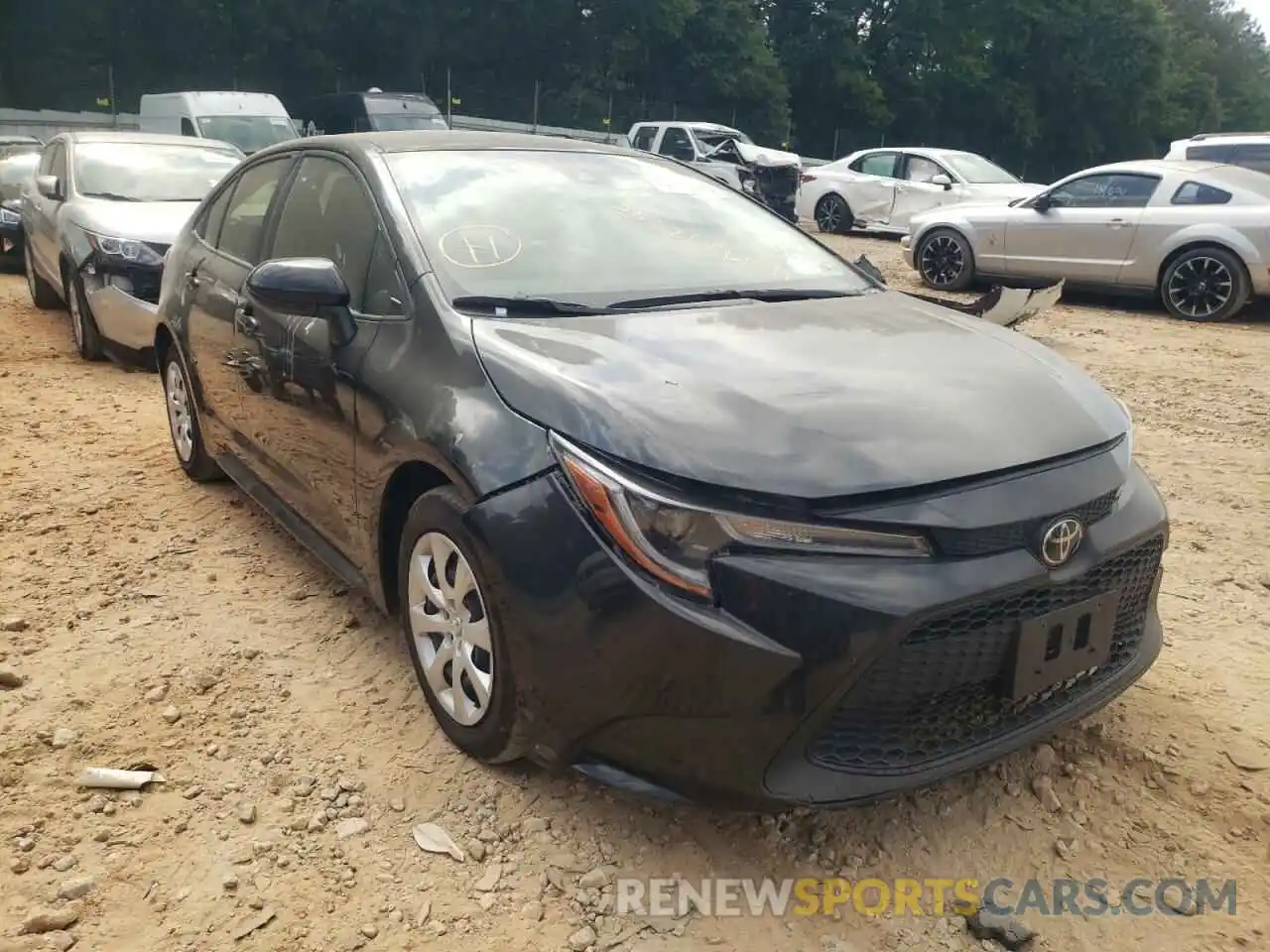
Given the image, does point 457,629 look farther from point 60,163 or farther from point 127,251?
point 60,163

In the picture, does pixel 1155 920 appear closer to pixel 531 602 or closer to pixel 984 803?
pixel 984 803

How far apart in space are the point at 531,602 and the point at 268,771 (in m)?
0.97

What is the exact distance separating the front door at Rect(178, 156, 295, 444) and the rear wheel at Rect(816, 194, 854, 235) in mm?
13291

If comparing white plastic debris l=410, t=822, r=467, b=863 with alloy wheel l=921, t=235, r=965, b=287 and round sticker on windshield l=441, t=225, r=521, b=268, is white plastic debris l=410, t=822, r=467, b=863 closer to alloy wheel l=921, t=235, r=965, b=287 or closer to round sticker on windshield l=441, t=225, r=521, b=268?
round sticker on windshield l=441, t=225, r=521, b=268

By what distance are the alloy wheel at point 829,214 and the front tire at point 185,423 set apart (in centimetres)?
1323

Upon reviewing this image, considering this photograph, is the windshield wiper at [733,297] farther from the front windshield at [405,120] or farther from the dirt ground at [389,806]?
the front windshield at [405,120]

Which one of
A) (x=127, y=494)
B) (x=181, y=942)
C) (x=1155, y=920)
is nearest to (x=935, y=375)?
(x=1155, y=920)

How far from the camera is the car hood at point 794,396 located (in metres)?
2.09

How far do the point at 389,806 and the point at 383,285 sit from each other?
55.2 inches

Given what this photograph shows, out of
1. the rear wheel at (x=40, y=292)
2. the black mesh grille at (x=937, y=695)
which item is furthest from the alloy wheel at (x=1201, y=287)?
the rear wheel at (x=40, y=292)

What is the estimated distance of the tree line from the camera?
997 inches

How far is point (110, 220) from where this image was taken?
6688mm

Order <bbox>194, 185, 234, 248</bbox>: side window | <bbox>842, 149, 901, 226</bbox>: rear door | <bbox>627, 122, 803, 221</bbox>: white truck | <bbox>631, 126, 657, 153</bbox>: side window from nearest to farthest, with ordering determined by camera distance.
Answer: <bbox>194, 185, 234, 248</bbox>: side window → <bbox>842, 149, 901, 226</bbox>: rear door → <bbox>627, 122, 803, 221</bbox>: white truck → <bbox>631, 126, 657, 153</bbox>: side window

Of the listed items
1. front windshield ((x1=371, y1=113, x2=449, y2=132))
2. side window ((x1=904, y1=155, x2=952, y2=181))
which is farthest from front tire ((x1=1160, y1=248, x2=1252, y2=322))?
front windshield ((x1=371, y1=113, x2=449, y2=132))
